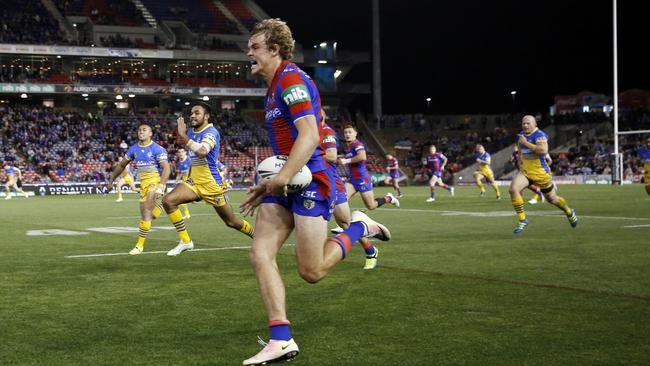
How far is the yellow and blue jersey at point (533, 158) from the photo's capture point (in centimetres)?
1677

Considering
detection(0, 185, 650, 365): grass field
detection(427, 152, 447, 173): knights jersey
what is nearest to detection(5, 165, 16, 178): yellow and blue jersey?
detection(427, 152, 447, 173): knights jersey

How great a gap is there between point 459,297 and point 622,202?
66.4 ft

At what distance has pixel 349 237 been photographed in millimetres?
6156

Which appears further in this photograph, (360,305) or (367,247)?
(367,247)

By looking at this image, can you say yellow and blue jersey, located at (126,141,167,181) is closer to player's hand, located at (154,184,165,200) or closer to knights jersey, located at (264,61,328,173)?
player's hand, located at (154,184,165,200)

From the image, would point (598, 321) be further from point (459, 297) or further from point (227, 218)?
point (227, 218)

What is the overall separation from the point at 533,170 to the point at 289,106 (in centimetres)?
1236

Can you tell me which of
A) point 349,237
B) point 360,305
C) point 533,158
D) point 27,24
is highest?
point 27,24

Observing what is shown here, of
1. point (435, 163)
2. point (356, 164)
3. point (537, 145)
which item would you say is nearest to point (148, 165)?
point (356, 164)

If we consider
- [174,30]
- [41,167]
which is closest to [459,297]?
[41,167]

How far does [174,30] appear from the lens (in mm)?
72688

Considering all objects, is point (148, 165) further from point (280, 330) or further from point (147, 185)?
point (280, 330)

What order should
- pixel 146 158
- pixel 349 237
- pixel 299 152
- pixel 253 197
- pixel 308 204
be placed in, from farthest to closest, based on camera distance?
pixel 146 158 < pixel 349 237 < pixel 308 204 < pixel 253 197 < pixel 299 152

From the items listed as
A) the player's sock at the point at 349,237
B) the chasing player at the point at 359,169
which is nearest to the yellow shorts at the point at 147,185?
the chasing player at the point at 359,169
